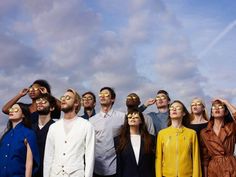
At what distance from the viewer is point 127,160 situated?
816 centimetres

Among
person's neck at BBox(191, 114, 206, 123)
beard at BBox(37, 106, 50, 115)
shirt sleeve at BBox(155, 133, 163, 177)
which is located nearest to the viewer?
shirt sleeve at BBox(155, 133, 163, 177)

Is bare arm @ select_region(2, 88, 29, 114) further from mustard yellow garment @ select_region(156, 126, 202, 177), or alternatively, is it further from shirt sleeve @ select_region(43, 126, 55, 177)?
mustard yellow garment @ select_region(156, 126, 202, 177)

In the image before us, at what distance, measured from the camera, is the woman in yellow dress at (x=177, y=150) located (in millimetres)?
7895

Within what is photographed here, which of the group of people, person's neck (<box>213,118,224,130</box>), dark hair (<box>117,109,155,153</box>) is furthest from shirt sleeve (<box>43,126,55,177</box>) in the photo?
person's neck (<box>213,118,224,130</box>)

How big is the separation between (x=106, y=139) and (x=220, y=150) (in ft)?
7.85

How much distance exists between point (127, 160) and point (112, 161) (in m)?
0.41

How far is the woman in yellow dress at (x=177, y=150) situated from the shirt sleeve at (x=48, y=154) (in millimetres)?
2103

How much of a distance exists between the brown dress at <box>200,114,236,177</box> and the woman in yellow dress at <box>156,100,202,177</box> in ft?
1.58

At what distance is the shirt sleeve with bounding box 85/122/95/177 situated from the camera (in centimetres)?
717

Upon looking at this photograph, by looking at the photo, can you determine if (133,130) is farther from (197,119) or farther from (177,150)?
(197,119)

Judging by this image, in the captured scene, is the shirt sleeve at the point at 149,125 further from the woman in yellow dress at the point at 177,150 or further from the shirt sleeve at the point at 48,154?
the shirt sleeve at the point at 48,154

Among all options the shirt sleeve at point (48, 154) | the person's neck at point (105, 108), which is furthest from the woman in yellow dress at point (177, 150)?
the shirt sleeve at point (48, 154)

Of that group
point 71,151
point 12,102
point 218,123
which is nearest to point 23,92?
point 12,102

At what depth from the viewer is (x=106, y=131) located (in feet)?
28.2
